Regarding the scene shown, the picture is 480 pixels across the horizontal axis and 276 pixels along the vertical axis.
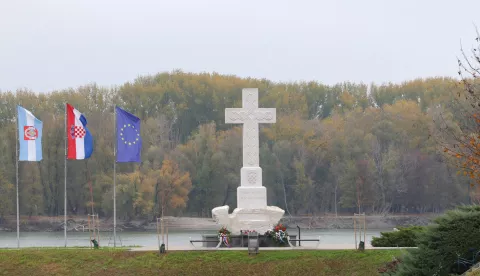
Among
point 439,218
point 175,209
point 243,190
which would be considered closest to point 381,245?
point 243,190

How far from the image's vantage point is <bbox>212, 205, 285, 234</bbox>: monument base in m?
34.7

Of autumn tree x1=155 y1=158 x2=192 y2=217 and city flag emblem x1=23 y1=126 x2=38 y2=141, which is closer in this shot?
city flag emblem x1=23 y1=126 x2=38 y2=141

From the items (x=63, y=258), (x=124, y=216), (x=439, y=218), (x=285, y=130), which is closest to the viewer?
(x=439, y=218)

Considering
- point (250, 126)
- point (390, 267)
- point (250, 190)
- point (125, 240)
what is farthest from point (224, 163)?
point (390, 267)

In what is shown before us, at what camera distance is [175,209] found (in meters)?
80.6

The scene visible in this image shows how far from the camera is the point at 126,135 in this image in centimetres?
3862

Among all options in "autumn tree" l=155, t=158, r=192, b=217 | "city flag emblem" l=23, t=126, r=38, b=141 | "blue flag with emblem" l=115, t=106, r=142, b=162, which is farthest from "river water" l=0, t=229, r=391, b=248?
"autumn tree" l=155, t=158, r=192, b=217

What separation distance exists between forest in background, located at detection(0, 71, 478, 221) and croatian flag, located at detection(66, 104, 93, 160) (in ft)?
128

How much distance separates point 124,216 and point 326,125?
20643 mm

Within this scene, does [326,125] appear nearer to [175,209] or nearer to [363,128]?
[363,128]

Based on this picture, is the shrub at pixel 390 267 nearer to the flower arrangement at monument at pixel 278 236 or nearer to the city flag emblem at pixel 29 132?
the flower arrangement at monument at pixel 278 236

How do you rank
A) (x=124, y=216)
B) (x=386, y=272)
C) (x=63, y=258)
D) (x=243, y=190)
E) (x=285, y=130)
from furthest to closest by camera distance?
(x=285, y=130), (x=124, y=216), (x=243, y=190), (x=63, y=258), (x=386, y=272)

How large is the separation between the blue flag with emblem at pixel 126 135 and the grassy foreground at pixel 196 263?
26.5ft

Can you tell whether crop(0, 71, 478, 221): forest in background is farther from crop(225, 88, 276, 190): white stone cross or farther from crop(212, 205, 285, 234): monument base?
crop(212, 205, 285, 234): monument base
